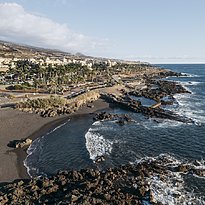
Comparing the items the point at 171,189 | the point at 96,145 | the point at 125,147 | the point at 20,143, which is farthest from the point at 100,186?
the point at 20,143

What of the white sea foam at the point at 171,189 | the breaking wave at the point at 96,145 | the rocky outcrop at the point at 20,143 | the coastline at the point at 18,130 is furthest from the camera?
the rocky outcrop at the point at 20,143

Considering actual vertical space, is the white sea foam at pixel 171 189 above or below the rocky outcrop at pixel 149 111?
above

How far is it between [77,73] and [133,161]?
81043 mm

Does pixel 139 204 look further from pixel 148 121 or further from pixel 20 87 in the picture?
pixel 20 87

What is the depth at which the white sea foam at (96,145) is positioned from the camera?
3837 cm

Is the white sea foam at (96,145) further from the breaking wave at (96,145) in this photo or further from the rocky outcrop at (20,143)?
the rocky outcrop at (20,143)

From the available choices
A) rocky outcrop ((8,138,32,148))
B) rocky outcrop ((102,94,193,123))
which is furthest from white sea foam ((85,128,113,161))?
rocky outcrop ((102,94,193,123))

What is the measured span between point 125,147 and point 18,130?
17949 millimetres

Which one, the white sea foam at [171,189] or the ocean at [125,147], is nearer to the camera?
the white sea foam at [171,189]

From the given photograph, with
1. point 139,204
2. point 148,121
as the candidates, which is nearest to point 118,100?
point 148,121

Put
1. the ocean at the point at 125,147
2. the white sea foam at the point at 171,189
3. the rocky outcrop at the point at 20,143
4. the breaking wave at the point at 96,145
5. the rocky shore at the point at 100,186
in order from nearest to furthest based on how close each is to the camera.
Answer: the rocky shore at the point at 100,186 → the white sea foam at the point at 171,189 → the ocean at the point at 125,147 → the breaking wave at the point at 96,145 → the rocky outcrop at the point at 20,143

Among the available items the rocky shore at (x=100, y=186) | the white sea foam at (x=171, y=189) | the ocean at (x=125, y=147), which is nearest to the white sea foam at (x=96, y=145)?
the ocean at (x=125, y=147)

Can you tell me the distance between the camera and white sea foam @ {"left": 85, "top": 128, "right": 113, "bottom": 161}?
38.4 meters

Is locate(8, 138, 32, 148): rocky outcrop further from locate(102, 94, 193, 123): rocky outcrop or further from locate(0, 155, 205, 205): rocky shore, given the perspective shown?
locate(102, 94, 193, 123): rocky outcrop
